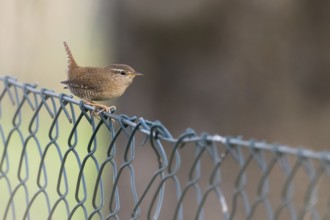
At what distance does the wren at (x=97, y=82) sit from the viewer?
4.24 meters

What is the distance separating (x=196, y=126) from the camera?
492 centimetres

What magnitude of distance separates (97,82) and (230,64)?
86cm

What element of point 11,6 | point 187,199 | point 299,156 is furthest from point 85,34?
point 299,156

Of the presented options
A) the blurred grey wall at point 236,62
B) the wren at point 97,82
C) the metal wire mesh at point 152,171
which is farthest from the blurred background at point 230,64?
the wren at point 97,82

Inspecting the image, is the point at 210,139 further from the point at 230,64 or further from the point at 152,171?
the point at 152,171

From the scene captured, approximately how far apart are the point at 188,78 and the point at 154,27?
364 millimetres

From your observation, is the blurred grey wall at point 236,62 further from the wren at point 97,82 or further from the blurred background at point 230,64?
the wren at point 97,82

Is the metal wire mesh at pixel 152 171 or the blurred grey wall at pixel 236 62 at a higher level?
the blurred grey wall at pixel 236 62

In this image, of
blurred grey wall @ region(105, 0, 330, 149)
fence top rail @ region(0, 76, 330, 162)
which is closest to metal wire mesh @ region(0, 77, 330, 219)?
fence top rail @ region(0, 76, 330, 162)

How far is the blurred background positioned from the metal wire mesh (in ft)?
0.69

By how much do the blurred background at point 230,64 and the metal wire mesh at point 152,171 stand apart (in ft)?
0.69

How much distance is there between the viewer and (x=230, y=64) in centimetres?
471

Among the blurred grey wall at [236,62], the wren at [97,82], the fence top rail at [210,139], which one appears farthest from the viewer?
the blurred grey wall at [236,62]

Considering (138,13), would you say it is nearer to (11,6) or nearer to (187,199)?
(187,199)
